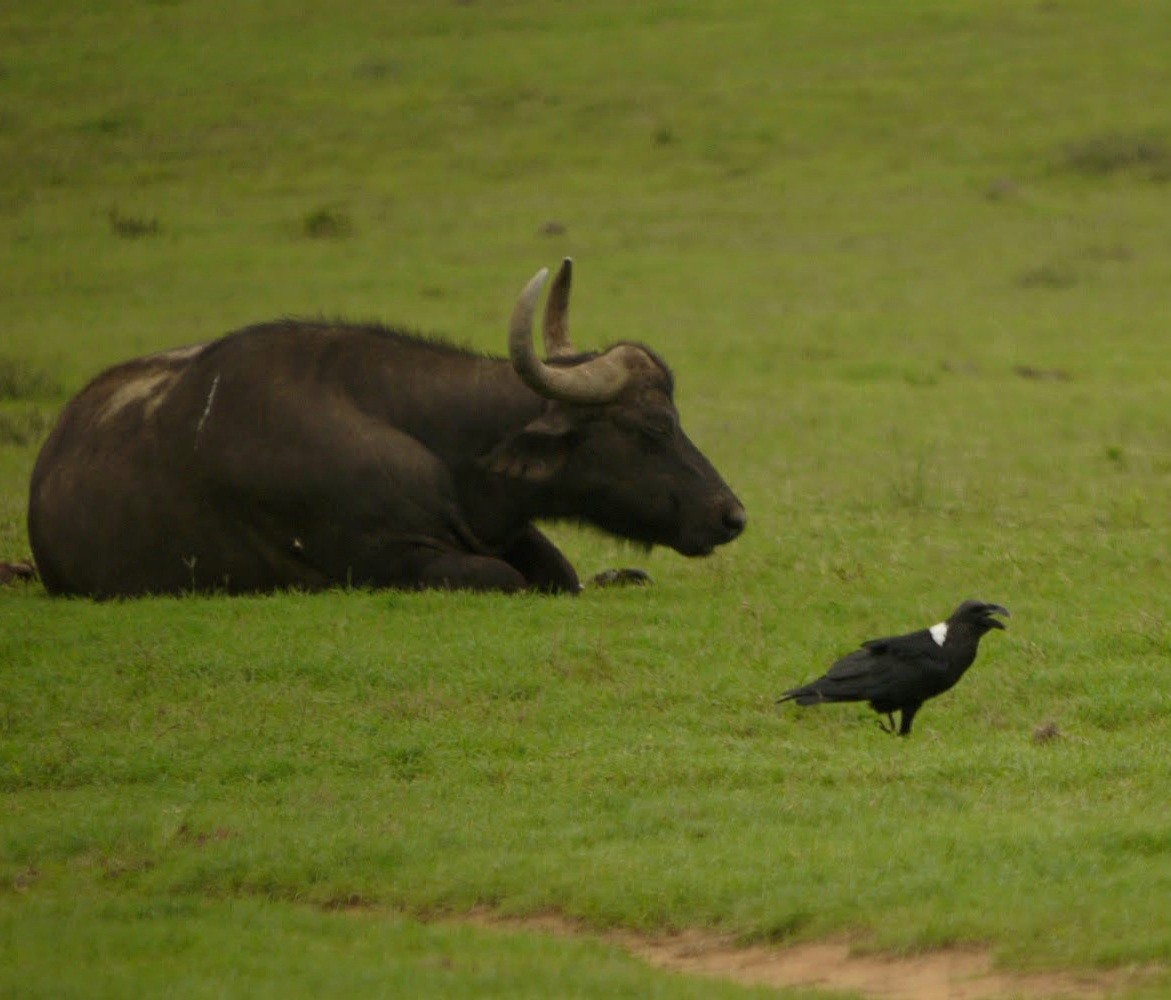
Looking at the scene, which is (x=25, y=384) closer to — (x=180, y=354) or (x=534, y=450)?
(x=180, y=354)

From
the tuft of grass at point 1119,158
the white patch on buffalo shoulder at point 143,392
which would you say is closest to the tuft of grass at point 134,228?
the tuft of grass at point 1119,158

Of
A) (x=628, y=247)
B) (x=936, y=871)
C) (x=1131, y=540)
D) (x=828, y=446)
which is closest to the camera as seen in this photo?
(x=936, y=871)

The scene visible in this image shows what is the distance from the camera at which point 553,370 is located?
1066 centimetres

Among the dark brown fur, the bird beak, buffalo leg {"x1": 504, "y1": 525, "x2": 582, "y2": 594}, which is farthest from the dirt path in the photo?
buffalo leg {"x1": 504, "y1": 525, "x2": 582, "y2": 594}

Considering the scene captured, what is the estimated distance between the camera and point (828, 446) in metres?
16.3

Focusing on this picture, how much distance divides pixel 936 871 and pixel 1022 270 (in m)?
18.2

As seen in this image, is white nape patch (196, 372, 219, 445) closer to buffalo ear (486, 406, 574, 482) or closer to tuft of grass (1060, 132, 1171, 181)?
buffalo ear (486, 406, 574, 482)

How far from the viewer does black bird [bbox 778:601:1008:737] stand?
7.99 metres

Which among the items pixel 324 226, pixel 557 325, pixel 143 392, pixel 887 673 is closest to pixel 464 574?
pixel 557 325

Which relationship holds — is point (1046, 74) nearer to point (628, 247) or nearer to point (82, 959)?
point (628, 247)

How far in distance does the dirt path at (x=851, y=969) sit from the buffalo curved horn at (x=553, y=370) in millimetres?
4310

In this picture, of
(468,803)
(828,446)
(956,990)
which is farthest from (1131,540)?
(956,990)

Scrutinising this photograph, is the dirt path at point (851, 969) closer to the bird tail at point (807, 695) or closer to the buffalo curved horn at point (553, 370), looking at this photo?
the bird tail at point (807, 695)

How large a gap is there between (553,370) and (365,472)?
1026mm
